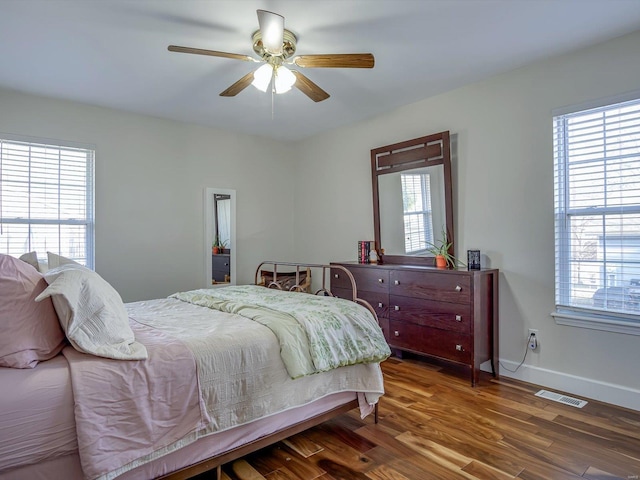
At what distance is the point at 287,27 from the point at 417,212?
214cm

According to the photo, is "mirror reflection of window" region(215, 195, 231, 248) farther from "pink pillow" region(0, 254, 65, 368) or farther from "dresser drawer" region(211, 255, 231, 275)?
"pink pillow" region(0, 254, 65, 368)

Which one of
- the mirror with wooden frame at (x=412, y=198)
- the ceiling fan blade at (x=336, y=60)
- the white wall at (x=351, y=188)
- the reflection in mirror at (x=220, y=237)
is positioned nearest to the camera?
the ceiling fan blade at (x=336, y=60)

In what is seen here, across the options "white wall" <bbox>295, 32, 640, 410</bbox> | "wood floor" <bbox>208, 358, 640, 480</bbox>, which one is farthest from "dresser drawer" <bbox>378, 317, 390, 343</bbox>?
"white wall" <bbox>295, 32, 640, 410</bbox>

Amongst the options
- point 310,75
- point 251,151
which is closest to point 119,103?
point 251,151

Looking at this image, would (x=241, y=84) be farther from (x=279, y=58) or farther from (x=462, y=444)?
(x=462, y=444)

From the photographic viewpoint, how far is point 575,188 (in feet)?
9.46

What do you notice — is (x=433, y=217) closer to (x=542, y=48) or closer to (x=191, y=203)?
(x=542, y=48)

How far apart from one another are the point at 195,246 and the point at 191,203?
0.52 meters

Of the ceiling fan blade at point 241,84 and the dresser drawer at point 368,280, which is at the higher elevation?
the ceiling fan blade at point 241,84

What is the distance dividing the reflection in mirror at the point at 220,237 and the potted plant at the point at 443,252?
246 cm

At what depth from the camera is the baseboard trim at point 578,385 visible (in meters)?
2.58

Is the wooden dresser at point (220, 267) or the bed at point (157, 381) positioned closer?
the bed at point (157, 381)

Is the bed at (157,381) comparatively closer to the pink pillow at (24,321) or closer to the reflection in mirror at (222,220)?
the pink pillow at (24,321)

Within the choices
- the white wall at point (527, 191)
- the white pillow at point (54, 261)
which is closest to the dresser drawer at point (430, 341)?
the white wall at point (527, 191)
